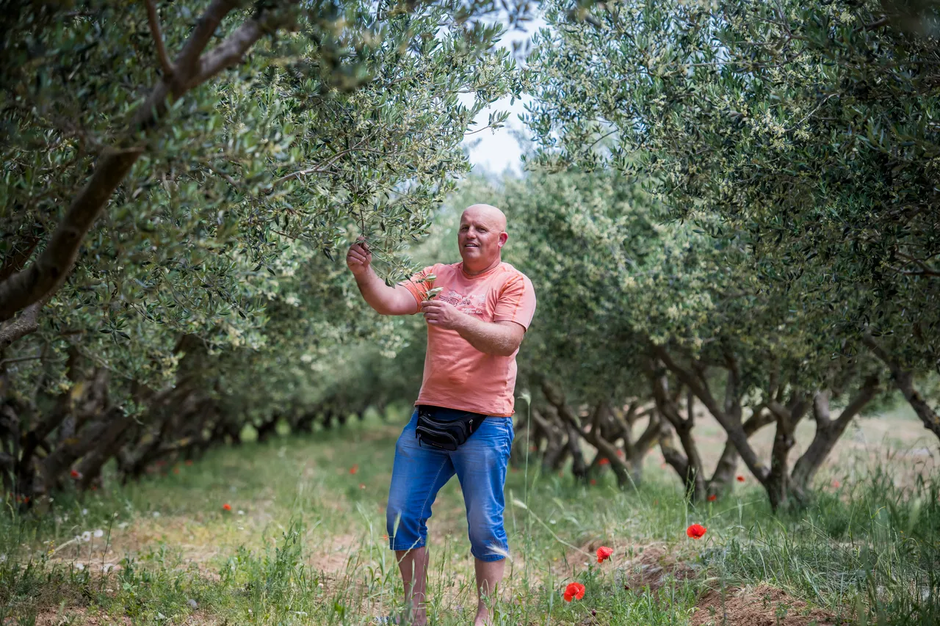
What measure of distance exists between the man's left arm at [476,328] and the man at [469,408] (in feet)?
0.04

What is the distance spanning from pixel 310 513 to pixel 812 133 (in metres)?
7.09

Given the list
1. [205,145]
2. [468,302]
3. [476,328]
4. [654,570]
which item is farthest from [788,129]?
[205,145]

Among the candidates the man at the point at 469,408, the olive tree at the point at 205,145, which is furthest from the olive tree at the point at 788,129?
the man at the point at 469,408

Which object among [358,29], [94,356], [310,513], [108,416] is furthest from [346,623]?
[108,416]

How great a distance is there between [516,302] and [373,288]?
34.1 inches

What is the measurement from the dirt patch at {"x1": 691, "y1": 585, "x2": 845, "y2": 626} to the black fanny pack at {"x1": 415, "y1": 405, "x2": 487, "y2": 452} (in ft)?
5.54

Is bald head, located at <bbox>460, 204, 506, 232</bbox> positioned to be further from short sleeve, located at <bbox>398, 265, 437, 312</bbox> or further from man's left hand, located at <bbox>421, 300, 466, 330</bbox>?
man's left hand, located at <bbox>421, 300, 466, 330</bbox>

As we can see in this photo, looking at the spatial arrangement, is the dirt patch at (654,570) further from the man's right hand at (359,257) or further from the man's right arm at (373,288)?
the man's right hand at (359,257)

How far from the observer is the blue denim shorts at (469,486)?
169 inches

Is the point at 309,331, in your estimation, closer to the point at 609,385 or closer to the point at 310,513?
the point at 310,513

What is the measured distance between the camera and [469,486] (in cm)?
433

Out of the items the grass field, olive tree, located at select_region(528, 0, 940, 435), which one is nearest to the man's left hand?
the grass field

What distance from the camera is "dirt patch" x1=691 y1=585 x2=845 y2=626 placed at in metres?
3.90

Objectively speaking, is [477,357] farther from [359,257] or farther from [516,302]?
[359,257]
